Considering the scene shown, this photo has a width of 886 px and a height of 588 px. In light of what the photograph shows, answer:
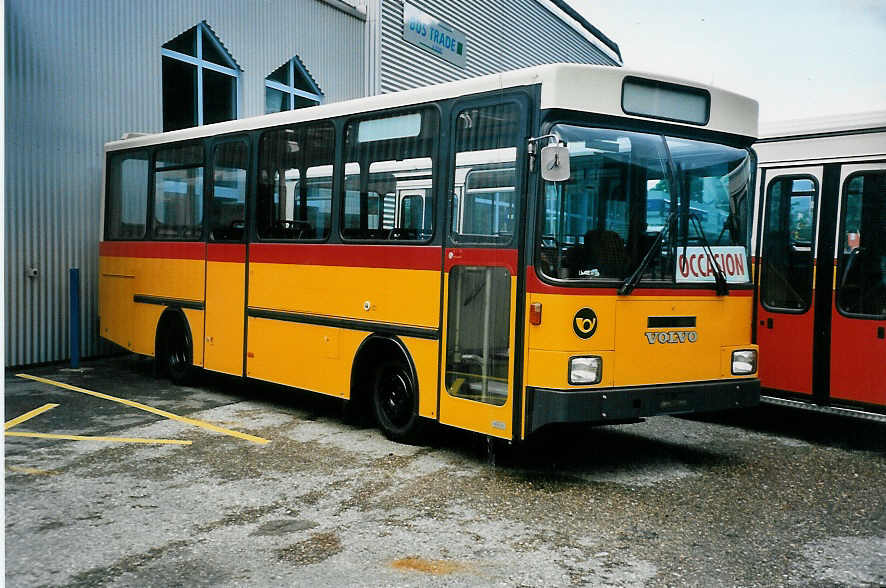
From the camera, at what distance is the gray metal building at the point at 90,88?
12008 millimetres

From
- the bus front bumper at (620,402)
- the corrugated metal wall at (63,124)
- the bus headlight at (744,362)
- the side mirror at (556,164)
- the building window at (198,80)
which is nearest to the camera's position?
the side mirror at (556,164)

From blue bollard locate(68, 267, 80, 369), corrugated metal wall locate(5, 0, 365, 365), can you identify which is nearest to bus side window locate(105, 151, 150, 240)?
blue bollard locate(68, 267, 80, 369)

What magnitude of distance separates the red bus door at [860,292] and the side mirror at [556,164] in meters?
3.42

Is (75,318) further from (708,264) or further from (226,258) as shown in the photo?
(708,264)

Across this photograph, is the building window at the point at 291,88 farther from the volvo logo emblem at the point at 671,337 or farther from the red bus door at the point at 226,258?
the volvo logo emblem at the point at 671,337

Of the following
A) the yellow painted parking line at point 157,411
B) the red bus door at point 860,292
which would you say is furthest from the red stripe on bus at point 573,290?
the yellow painted parking line at point 157,411

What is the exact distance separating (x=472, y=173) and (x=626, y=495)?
2644 mm

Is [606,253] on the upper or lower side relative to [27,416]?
upper

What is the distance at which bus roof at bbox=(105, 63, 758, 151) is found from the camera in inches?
243

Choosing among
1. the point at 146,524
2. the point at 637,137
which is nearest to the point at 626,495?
the point at 637,137

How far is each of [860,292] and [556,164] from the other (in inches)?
140

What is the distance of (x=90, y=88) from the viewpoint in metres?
12.9

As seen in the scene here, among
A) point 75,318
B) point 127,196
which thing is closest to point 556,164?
point 127,196

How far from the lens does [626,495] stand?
20.0 ft
